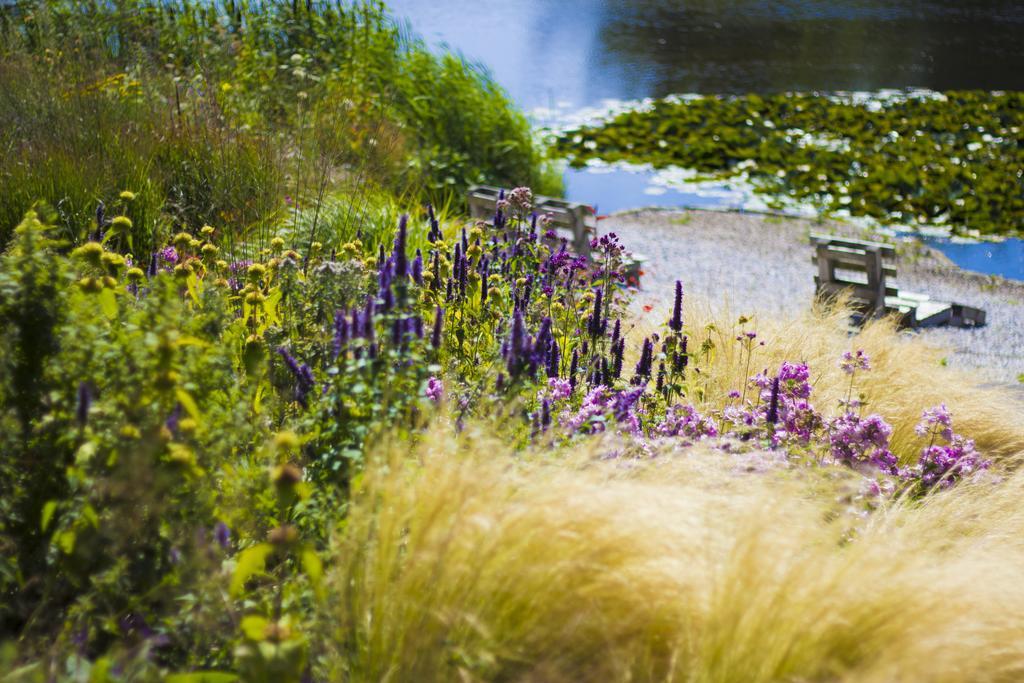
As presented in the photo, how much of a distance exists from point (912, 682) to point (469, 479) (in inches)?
34.0

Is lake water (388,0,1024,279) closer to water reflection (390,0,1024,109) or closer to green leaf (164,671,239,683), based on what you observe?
water reflection (390,0,1024,109)

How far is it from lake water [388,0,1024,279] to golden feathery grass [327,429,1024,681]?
30.2 feet

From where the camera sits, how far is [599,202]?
1144 centimetres

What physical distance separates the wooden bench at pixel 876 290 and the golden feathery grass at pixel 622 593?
19.7ft

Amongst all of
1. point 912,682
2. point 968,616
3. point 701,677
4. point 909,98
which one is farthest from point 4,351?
point 909,98

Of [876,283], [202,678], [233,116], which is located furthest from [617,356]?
[876,283]

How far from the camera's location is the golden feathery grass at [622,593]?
1.82 m

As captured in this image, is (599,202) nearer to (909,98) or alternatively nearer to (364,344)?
(909,98)

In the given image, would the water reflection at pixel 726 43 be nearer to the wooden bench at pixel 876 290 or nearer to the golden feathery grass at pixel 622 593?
the wooden bench at pixel 876 290

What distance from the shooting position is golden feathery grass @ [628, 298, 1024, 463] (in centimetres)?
443

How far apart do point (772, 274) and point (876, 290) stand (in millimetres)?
1223

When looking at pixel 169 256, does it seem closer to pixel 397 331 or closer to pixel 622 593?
pixel 397 331

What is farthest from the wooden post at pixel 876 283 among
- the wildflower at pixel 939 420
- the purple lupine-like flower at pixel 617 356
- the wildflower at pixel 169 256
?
the wildflower at pixel 169 256

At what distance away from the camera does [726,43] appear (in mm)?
20797
